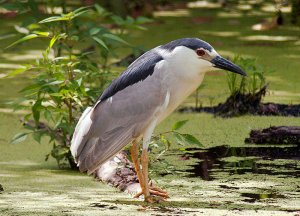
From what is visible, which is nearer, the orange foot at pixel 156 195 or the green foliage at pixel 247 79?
the orange foot at pixel 156 195

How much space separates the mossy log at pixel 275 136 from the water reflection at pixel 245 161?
0.24 ft

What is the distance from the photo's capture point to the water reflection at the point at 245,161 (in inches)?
210

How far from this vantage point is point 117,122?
15.8ft

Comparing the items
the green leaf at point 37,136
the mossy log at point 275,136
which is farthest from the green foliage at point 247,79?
the green leaf at point 37,136

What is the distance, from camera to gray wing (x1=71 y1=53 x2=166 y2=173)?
470 centimetres

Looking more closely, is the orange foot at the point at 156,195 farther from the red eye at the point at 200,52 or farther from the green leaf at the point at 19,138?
the green leaf at the point at 19,138

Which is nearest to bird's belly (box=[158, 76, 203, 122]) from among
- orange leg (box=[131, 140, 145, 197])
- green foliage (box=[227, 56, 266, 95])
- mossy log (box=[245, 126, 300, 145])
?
orange leg (box=[131, 140, 145, 197])

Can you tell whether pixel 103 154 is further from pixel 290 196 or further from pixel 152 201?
pixel 290 196

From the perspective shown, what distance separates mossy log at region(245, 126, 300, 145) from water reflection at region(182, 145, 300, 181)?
0.07 meters

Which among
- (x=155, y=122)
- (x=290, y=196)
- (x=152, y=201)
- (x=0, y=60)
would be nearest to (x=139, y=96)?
(x=155, y=122)

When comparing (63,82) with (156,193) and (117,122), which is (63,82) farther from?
(156,193)

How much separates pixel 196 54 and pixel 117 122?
499 millimetres

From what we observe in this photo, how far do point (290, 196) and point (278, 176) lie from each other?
0.47m

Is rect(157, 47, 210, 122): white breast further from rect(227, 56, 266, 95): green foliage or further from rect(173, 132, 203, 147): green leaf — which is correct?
rect(227, 56, 266, 95): green foliage
